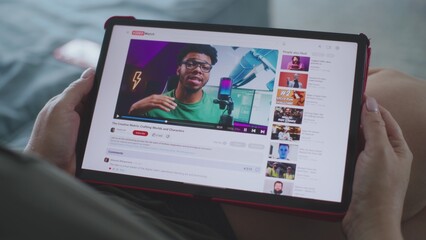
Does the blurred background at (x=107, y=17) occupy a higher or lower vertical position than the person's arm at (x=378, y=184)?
higher

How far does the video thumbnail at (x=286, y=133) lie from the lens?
0.70 metres

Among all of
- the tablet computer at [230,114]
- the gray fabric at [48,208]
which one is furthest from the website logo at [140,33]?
the gray fabric at [48,208]

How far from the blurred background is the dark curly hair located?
16.0 inches

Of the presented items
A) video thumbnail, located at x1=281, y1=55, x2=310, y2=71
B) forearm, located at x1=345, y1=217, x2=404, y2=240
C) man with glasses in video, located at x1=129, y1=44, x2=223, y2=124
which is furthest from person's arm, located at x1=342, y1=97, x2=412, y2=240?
man with glasses in video, located at x1=129, y1=44, x2=223, y2=124

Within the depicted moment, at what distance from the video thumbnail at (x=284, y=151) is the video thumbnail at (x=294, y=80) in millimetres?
88

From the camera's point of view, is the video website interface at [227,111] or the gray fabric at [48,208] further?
the video website interface at [227,111]

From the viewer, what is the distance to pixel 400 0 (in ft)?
4.94

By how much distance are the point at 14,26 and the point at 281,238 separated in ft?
2.82

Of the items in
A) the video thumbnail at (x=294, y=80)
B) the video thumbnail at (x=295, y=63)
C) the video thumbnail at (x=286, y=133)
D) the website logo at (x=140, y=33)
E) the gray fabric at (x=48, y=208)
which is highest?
the website logo at (x=140, y=33)

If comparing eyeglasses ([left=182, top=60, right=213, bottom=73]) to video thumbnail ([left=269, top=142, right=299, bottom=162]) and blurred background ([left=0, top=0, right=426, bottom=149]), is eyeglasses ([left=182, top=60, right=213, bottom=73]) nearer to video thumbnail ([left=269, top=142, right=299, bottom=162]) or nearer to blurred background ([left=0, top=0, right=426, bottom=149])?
video thumbnail ([left=269, top=142, right=299, bottom=162])

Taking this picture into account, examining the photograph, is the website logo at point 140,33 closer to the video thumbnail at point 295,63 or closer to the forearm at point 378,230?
the video thumbnail at point 295,63

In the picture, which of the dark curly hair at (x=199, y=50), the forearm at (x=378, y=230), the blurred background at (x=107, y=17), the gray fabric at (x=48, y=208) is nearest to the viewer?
the gray fabric at (x=48, y=208)

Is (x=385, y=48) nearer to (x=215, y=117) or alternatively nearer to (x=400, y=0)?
(x=400, y=0)

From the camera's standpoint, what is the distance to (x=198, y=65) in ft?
→ 2.48
